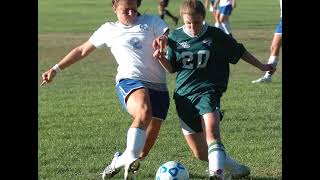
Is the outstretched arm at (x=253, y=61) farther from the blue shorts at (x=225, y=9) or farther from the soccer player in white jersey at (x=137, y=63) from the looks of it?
the blue shorts at (x=225, y=9)

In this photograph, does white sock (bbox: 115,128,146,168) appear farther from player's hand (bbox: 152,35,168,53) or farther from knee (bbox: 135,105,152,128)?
player's hand (bbox: 152,35,168,53)

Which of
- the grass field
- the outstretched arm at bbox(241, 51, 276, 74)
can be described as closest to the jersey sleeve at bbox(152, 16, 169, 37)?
the outstretched arm at bbox(241, 51, 276, 74)

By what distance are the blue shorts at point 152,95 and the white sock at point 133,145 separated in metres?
0.46

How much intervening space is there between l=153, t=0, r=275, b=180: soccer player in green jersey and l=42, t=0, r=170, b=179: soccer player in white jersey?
0.19 metres

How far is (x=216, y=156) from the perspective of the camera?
7.02 m

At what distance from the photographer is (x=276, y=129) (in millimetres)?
9773

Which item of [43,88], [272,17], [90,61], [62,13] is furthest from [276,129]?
[62,13]

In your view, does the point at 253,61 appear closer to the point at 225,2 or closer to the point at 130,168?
the point at 130,168

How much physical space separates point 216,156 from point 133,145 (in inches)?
30.5

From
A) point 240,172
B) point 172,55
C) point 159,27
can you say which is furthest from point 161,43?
point 240,172

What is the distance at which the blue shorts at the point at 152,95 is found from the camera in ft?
25.0

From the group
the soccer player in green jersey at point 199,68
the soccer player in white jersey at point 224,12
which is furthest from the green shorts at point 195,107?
the soccer player in white jersey at point 224,12
